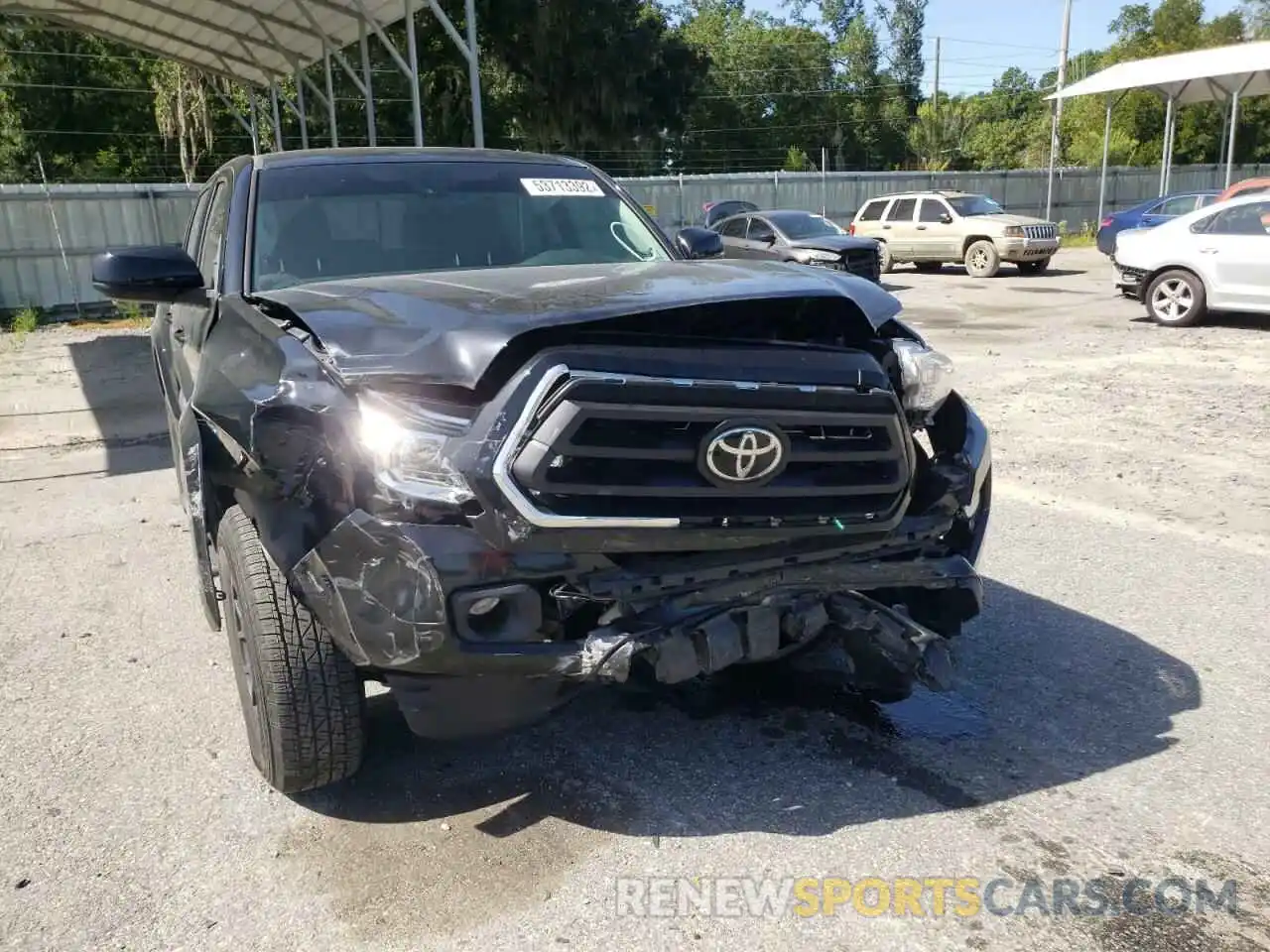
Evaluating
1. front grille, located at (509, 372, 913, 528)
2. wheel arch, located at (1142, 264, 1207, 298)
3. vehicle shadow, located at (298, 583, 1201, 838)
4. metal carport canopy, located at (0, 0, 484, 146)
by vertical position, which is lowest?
vehicle shadow, located at (298, 583, 1201, 838)

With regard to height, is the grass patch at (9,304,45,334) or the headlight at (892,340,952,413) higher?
the headlight at (892,340,952,413)

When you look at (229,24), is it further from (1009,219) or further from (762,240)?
(1009,219)

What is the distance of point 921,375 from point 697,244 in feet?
5.93

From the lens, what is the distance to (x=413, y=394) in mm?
2508

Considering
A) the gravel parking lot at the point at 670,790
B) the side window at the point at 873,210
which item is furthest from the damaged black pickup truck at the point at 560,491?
the side window at the point at 873,210

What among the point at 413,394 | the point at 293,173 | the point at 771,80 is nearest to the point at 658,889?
the point at 413,394

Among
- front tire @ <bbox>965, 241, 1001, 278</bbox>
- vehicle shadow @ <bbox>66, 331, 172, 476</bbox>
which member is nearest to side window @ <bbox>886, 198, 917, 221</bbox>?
front tire @ <bbox>965, 241, 1001, 278</bbox>

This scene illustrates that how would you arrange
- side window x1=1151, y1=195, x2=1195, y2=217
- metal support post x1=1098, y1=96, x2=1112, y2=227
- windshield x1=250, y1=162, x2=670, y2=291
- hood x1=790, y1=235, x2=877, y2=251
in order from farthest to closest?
metal support post x1=1098, y1=96, x2=1112, y2=227, side window x1=1151, y1=195, x2=1195, y2=217, hood x1=790, y1=235, x2=877, y2=251, windshield x1=250, y1=162, x2=670, y2=291

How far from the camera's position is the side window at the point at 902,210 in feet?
72.3

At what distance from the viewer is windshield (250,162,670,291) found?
12.2 feet

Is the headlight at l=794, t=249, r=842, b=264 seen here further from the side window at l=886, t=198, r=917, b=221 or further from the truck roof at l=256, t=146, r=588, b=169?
the truck roof at l=256, t=146, r=588, b=169

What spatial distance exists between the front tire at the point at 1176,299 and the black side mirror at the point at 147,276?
12333mm

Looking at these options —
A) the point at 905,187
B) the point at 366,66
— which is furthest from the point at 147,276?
the point at 905,187

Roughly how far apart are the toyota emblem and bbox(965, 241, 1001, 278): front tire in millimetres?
19870
